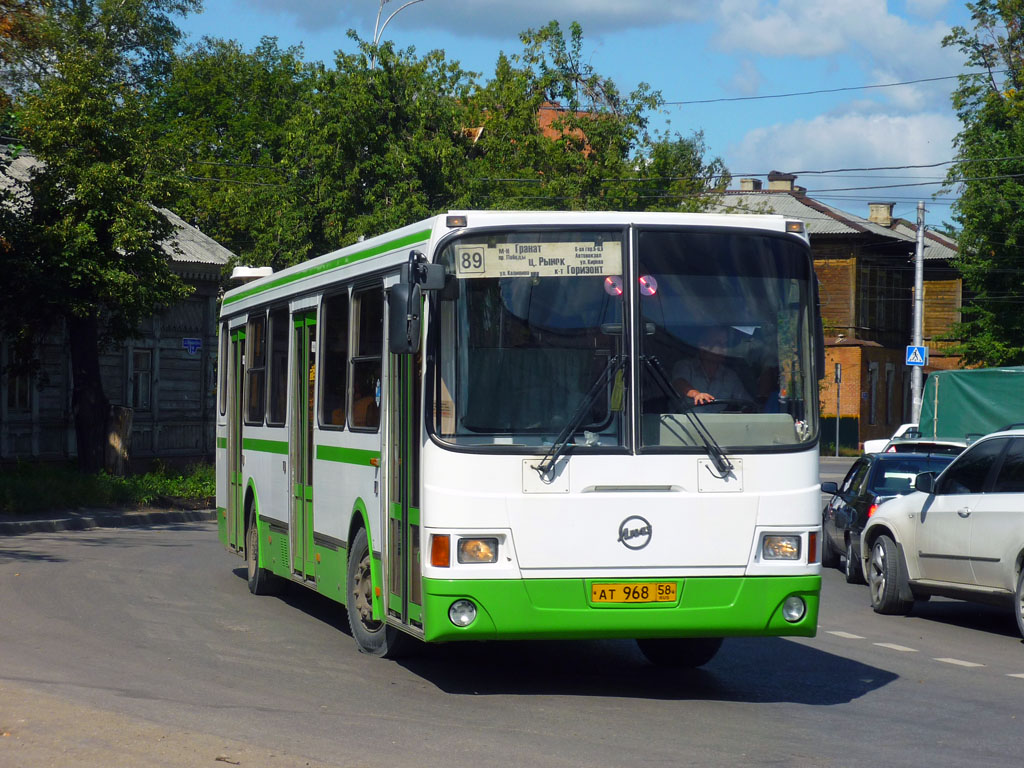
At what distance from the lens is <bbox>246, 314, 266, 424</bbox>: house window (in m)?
14.0

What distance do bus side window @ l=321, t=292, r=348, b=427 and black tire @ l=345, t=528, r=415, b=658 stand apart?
102 centimetres

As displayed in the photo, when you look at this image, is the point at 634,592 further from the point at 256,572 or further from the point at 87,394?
the point at 87,394

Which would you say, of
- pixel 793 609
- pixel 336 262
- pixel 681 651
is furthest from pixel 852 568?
pixel 793 609

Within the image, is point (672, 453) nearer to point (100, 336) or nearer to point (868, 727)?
point (868, 727)

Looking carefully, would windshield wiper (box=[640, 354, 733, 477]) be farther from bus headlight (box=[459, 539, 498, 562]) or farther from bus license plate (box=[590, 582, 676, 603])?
bus headlight (box=[459, 539, 498, 562])

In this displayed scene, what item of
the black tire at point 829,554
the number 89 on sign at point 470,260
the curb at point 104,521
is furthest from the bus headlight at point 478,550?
the curb at point 104,521

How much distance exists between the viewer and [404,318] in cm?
866

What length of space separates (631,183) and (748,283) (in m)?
38.9

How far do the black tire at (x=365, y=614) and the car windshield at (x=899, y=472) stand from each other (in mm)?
7898

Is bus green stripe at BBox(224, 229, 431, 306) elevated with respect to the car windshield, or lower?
elevated

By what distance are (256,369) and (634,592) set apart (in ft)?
21.5

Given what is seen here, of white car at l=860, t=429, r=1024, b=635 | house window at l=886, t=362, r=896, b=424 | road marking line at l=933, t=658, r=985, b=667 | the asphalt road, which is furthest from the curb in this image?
house window at l=886, t=362, r=896, b=424

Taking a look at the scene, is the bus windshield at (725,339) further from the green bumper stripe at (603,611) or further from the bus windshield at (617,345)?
the green bumper stripe at (603,611)

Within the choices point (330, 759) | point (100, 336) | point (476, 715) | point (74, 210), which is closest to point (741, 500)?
point (476, 715)
